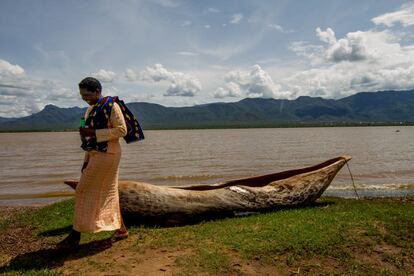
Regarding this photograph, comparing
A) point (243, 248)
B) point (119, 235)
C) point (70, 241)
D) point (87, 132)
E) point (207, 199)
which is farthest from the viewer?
point (207, 199)

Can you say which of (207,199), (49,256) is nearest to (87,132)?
(49,256)

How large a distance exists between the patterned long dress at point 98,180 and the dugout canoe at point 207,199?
6.18 feet

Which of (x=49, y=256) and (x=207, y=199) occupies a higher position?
(x=207, y=199)

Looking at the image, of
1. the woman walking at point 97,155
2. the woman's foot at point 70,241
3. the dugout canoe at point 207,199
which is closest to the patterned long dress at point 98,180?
the woman walking at point 97,155

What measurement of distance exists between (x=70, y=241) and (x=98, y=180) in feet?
4.13

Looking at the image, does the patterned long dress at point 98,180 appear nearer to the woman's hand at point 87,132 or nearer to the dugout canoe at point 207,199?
the woman's hand at point 87,132

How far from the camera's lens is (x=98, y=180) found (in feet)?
21.5

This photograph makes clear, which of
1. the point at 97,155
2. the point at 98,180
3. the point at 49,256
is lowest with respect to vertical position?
the point at 49,256

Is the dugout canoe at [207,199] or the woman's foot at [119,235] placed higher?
the dugout canoe at [207,199]

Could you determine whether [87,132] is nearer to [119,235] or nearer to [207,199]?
[119,235]

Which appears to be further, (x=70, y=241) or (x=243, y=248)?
(x=243, y=248)

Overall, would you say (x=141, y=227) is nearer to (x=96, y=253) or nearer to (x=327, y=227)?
(x=96, y=253)

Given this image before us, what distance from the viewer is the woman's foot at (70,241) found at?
669 cm

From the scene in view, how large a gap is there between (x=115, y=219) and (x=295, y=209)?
5.13m
